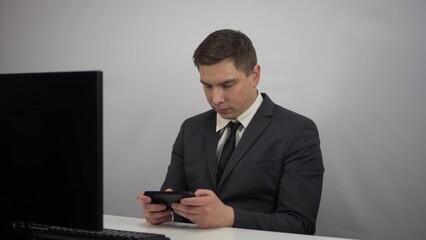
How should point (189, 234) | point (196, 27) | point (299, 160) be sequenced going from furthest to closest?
point (196, 27)
point (299, 160)
point (189, 234)

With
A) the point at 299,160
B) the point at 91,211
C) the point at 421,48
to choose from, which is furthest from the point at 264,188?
the point at 91,211

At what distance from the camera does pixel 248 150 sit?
225 centimetres

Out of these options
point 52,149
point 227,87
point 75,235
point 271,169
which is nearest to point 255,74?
point 227,87

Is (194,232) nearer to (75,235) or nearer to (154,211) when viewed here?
(154,211)

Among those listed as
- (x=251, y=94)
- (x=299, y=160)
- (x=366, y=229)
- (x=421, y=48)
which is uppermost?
(x=421, y=48)

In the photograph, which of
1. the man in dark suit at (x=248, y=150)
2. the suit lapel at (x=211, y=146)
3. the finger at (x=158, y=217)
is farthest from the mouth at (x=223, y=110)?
the finger at (x=158, y=217)

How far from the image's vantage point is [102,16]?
3.43 meters

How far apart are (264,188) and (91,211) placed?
1.26 meters

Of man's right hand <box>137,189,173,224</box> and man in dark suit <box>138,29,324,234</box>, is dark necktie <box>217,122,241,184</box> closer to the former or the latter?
man in dark suit <box>138,29,324,234</box>

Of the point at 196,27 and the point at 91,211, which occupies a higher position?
the point at 196,27

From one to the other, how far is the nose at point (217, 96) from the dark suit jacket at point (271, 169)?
174mm

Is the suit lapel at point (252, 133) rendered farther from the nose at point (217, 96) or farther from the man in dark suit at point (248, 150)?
the nose at point (217, 96)

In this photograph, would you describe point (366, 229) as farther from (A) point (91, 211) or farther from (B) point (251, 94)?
(A) point (91, 211)

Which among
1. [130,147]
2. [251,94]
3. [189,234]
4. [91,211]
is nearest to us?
[91,211]
